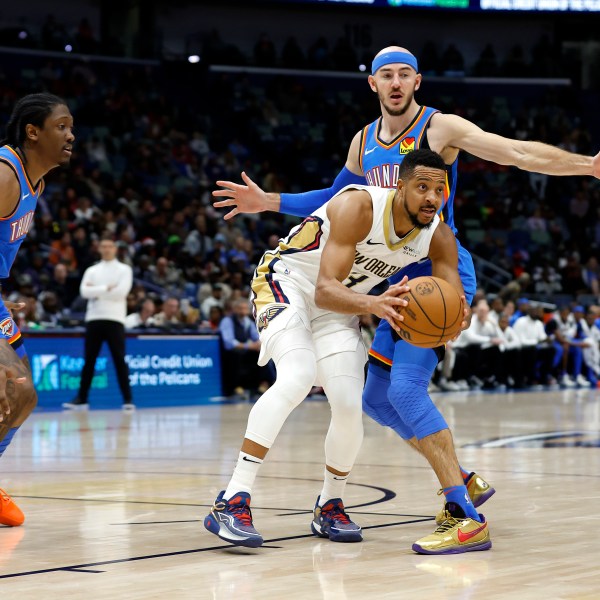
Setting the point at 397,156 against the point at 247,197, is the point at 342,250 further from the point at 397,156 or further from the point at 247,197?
the point at 247,197

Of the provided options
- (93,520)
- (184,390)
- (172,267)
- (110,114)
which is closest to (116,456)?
(93,520)

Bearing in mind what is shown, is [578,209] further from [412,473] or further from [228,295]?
[412,473]

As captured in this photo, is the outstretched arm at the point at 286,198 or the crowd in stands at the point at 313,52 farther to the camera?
the crowd in stands at the point at 313,52

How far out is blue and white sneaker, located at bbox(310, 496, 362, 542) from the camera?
5266 millimetres

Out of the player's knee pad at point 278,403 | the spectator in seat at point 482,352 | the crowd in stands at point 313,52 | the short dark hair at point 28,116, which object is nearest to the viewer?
the player's knee pad at point 278,403

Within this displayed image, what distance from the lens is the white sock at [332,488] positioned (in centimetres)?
554

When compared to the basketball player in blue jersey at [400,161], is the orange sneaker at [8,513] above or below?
below

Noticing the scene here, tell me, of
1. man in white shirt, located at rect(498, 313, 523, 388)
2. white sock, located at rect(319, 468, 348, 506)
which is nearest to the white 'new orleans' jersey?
white sock, located at rect(319, 468, 348, 506)

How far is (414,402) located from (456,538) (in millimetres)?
698

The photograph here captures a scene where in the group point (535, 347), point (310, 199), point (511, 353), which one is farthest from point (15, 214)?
point (535, 347)

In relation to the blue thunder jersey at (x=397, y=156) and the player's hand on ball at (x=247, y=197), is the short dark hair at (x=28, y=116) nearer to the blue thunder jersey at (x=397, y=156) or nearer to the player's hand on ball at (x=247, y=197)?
the player's hand on ball at (x=247, y=197)

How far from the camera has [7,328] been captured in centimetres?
552

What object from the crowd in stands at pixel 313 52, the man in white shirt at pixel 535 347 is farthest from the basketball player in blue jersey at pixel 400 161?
the crowd in stands at pixel 313 52

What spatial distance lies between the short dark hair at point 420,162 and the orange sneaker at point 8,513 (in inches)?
99.4
